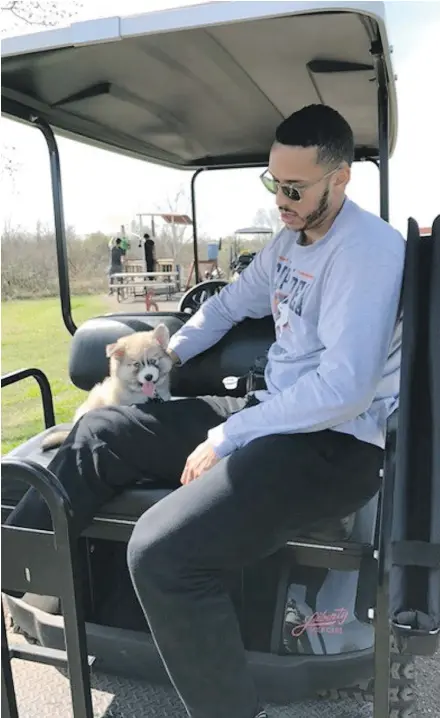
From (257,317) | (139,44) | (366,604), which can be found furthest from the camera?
(257,317)

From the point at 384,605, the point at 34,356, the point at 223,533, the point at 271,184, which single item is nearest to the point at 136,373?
the point at 271,184

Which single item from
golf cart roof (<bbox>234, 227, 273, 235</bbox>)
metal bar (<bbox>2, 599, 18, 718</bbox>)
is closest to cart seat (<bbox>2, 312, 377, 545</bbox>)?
metal bar (<bbox>2, 599, 18, 718</bbox>)

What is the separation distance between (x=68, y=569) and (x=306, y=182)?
1.15m

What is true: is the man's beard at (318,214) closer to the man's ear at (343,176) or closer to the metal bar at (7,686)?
the man's ear at (343,176)

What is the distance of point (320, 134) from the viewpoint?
5.58 feet

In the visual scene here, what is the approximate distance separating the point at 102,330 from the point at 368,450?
1.46 meters

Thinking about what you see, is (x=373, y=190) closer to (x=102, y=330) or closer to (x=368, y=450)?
(x=102, y=330)

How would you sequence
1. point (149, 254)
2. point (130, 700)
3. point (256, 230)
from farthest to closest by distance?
point (149, 254)
point (256, 230)
point (130, 700)

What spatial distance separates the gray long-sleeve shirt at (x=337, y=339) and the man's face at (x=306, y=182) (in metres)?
0.05

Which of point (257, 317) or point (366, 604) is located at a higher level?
point (257, 317)

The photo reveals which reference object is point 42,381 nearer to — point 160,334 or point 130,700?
point 160,334

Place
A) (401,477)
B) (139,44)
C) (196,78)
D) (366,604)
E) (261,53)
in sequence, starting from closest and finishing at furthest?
(401,477) < (366,604) < (139,44) < (261,53) < (196,78)

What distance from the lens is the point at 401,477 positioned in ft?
4.42


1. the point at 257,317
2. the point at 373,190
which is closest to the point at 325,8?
the point at 257,317
